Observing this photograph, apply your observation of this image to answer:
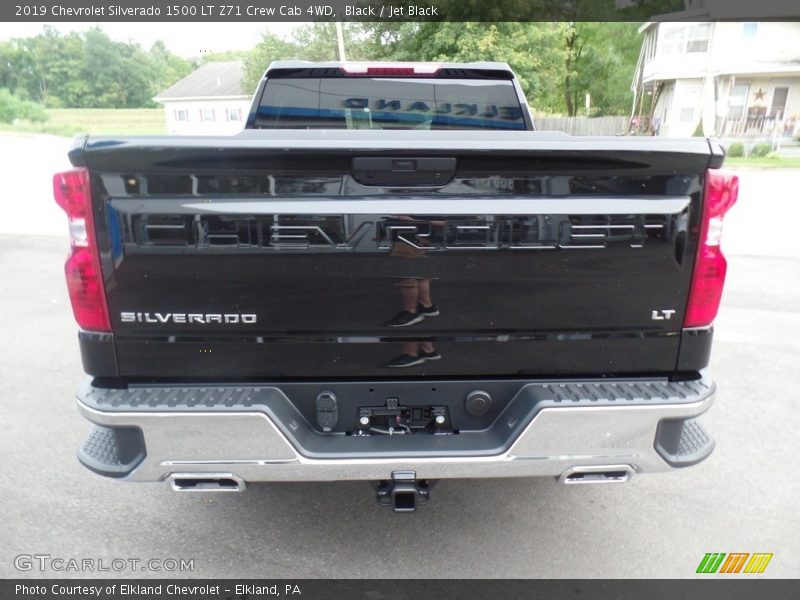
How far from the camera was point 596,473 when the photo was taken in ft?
7.60

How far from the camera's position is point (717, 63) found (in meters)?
29.2

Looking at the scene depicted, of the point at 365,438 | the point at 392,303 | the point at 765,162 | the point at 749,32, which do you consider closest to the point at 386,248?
the point at 392,303

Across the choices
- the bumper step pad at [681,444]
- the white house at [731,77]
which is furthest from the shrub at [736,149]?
the bumper step pad at [681,444]

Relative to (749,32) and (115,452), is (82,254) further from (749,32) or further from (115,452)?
(749,32)

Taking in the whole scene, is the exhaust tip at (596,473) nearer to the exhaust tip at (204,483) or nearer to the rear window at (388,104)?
the exhaust tip at (204,483)

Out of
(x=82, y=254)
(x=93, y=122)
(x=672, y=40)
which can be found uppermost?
(x=672, y=40)

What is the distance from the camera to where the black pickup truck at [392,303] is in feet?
6.71

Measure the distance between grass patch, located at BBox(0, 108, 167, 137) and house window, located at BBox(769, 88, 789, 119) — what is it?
32359mm

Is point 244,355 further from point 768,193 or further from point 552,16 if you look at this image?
point 552,16

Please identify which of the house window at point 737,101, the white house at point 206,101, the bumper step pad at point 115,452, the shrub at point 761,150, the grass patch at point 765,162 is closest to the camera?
the bumper step pad at point 115,452

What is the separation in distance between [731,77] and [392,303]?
3356cm

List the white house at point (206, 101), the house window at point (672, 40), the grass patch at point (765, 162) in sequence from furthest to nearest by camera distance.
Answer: the white house at point (206, 101) → the house window at point (672, 40) → the grass patch at point (765, 162)

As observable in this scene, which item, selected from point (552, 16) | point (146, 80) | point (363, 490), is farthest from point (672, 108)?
point (146, 80)

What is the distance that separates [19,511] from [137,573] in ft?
2.89
